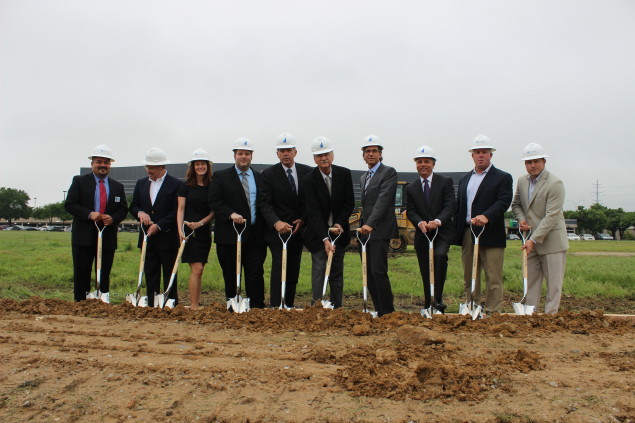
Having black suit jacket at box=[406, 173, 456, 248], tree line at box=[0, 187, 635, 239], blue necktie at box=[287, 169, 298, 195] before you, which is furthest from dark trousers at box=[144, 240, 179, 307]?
tree line at box=[0, 187, 635, 239]

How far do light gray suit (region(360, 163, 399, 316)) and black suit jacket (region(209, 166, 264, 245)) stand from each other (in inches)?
54.0

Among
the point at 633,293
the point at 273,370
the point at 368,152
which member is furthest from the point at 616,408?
the point at 633,293

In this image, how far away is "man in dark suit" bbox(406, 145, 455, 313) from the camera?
600 centimetres

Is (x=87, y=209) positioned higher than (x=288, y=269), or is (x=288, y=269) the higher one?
(x=87, y=209)

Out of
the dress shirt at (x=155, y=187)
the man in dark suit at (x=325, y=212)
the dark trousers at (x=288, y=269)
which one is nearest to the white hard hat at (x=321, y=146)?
the man in dark suit at (x=325, y=212)

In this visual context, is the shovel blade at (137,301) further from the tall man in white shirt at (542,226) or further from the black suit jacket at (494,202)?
the tall man in white shirt at (542,226)

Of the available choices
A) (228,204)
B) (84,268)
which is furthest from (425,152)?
(84,268)

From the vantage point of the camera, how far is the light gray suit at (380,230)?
5.76 metres

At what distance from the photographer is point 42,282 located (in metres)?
10.1

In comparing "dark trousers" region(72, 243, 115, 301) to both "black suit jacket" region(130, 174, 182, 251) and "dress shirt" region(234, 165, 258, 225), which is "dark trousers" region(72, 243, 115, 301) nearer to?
"black suit jacket" region(130, 174, 182, 251)

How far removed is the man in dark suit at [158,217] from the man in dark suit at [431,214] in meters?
2.93

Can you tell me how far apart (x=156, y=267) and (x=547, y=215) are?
184 inches

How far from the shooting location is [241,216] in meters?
6.09

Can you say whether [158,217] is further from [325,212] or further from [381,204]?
[381,204]
